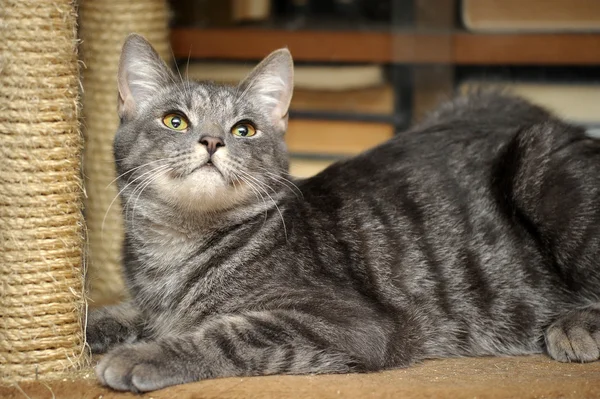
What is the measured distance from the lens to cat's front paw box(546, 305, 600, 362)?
2.33 meters

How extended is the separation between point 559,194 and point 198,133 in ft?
3.41

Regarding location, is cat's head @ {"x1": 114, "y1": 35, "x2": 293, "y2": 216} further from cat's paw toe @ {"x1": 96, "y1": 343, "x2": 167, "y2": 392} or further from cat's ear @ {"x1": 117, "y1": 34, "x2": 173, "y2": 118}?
cat's paw toe @ {"x1": 96, "y1": 343, "x2": 167, "y2": 392}

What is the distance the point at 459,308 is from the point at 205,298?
2.41ft

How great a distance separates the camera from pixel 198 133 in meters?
2.29

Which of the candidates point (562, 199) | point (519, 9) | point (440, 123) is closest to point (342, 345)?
point (562, 199)

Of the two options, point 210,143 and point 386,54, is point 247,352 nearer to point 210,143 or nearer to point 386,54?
point 210,143

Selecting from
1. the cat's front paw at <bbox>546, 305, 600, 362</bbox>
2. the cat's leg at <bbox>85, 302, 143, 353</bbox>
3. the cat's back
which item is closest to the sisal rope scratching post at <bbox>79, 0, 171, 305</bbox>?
the cat's leg at <bbox>85, 302, 143, 353</bbox>

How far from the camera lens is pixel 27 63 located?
2.13m

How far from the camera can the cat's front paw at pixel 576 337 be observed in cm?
233

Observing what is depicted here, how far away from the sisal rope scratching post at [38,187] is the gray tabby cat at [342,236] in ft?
0.75

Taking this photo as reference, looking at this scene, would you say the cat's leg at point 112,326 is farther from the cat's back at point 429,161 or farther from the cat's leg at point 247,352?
the cat's back at point 429,161

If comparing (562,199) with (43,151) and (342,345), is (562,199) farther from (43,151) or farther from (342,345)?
(43,151)

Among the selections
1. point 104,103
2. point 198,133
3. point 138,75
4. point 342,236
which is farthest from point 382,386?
point 104,103

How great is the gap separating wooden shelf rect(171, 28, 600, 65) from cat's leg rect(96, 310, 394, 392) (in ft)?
6.96
